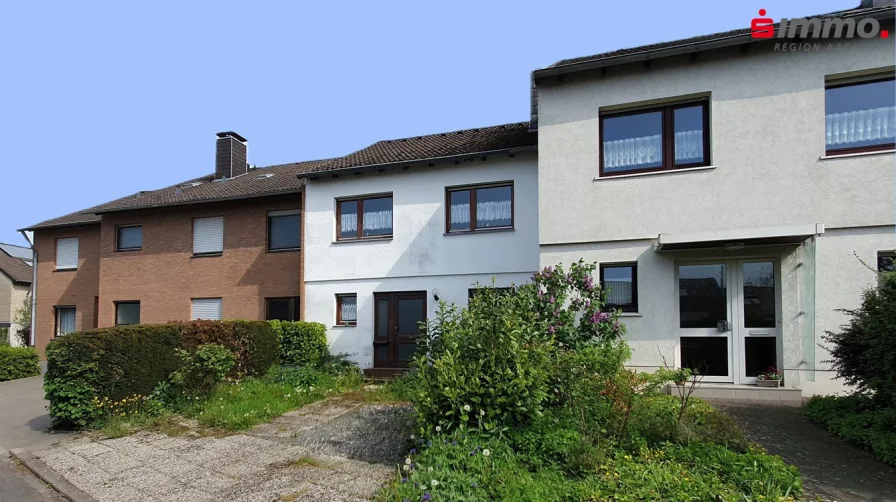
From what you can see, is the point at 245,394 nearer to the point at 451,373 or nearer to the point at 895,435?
the point at 451,373

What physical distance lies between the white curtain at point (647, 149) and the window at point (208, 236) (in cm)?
1220

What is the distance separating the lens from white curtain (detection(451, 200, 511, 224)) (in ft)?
38.9

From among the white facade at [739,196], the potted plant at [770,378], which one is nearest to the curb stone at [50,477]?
the white facade at [739,196]

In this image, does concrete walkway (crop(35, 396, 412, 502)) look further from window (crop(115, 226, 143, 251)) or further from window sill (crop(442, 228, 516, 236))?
window (crop(115, 226, 143, 251))

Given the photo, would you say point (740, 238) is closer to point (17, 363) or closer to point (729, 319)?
point (729, 319)

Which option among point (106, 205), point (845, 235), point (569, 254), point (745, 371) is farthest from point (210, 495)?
point (106, 205)

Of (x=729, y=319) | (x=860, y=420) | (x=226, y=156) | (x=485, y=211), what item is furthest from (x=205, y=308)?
(x=860, y=420)

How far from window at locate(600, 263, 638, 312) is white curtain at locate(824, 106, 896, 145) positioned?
153 inches

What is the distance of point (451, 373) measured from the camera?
5.26m

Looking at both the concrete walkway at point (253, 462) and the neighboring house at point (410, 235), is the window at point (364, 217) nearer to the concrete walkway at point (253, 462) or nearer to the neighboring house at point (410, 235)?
the neighboring house at point (410, 235)

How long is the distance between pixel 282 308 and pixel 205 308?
2.97 meters

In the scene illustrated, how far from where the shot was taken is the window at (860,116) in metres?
8.03

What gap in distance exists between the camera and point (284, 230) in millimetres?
14859

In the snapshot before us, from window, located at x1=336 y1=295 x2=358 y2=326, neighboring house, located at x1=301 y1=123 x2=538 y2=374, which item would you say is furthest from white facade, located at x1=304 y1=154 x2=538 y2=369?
window, located at x1=336 y1=295 x2=358 y2=326
